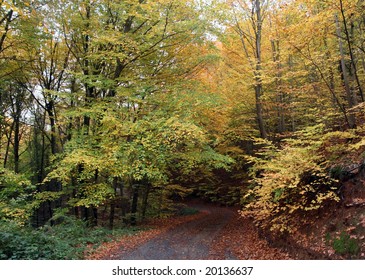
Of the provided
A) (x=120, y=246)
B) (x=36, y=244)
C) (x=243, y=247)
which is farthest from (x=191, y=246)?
(x=36, y=244)

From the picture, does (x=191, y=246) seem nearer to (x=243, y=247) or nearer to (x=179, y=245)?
(x=179, y=245)

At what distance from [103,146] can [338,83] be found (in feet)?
34.2

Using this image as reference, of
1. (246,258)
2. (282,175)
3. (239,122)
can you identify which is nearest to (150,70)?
(239,122)

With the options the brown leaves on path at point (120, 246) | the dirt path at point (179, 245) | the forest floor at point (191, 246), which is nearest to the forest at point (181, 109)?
the brown leaves on path at point (120, 246)

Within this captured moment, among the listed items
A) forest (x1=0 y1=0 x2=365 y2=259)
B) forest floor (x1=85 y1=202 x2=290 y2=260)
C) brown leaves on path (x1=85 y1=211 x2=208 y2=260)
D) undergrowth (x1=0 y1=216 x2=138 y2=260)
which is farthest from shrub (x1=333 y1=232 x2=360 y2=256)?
undergrowth (x1=0 y1=216 x2=138 y2=260)

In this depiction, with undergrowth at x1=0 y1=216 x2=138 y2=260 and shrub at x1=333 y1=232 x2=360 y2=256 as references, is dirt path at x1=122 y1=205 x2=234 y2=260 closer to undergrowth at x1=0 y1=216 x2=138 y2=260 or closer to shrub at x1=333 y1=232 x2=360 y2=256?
undergrowth at x1=0 y1=216 x2=138 y2=260

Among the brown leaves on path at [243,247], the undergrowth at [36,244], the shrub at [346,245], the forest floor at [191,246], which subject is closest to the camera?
the shrub at [346,245]

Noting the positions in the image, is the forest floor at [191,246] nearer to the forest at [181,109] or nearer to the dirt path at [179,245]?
the dirt path at [179,245]

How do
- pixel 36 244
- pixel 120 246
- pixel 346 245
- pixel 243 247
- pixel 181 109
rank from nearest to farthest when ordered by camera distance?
pixel 346 245, pixel 36 244, pixel 243 247, pixel 120 246, pixel 181 109

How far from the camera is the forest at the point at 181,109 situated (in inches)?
256

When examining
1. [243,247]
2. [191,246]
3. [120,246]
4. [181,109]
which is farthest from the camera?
[181,109]

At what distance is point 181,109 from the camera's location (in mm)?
9469
